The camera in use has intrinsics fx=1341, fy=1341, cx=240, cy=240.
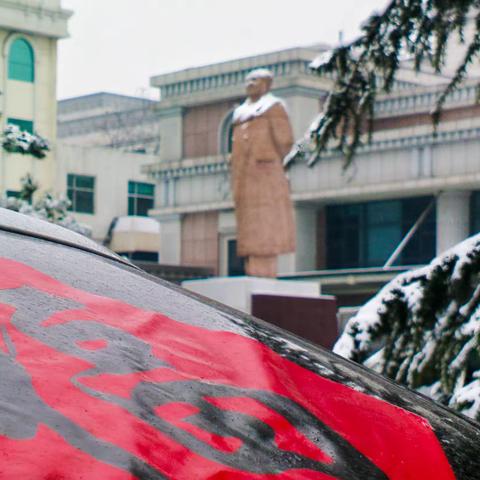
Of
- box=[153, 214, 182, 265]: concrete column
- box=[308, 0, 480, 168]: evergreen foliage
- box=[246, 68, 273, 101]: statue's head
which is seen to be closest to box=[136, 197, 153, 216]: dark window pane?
box=[153, 214, 182, 265]: concrete column

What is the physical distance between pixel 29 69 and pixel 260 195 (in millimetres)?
20341

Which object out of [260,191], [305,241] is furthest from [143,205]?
[260,191]

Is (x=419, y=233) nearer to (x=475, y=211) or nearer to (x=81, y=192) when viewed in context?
(x=475, y=211)

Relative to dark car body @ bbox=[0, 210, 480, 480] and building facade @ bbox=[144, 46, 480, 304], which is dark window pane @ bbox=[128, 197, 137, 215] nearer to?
building facade @ bbox=[144, 46, 480, 304]

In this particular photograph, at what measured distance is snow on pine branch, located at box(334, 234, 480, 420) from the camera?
369 cm

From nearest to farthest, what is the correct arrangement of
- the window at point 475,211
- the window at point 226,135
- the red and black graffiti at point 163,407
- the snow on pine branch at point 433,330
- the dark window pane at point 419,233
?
the red and black graffiti at point 163,407 < the snow on pine branch at point 433,330 < the window at point 475,211 < the dark window pane at point 419,233 < the window at point 226,135

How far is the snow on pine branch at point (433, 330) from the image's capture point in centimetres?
369

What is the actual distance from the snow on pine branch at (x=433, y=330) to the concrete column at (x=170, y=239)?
114 ft

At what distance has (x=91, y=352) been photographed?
1291mm

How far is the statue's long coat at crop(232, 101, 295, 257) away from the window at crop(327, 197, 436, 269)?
13.7 m

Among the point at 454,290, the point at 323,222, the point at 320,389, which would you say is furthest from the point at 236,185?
the point at 320,389

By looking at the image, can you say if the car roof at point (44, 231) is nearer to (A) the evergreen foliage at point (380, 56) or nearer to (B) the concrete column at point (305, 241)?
(A) the evergreen foliage at point (380, 56)

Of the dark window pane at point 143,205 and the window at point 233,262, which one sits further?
the dark window pane at point 143,205

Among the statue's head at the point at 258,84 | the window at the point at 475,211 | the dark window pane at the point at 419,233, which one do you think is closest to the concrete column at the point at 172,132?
the dark window pane at the point at 419,233
